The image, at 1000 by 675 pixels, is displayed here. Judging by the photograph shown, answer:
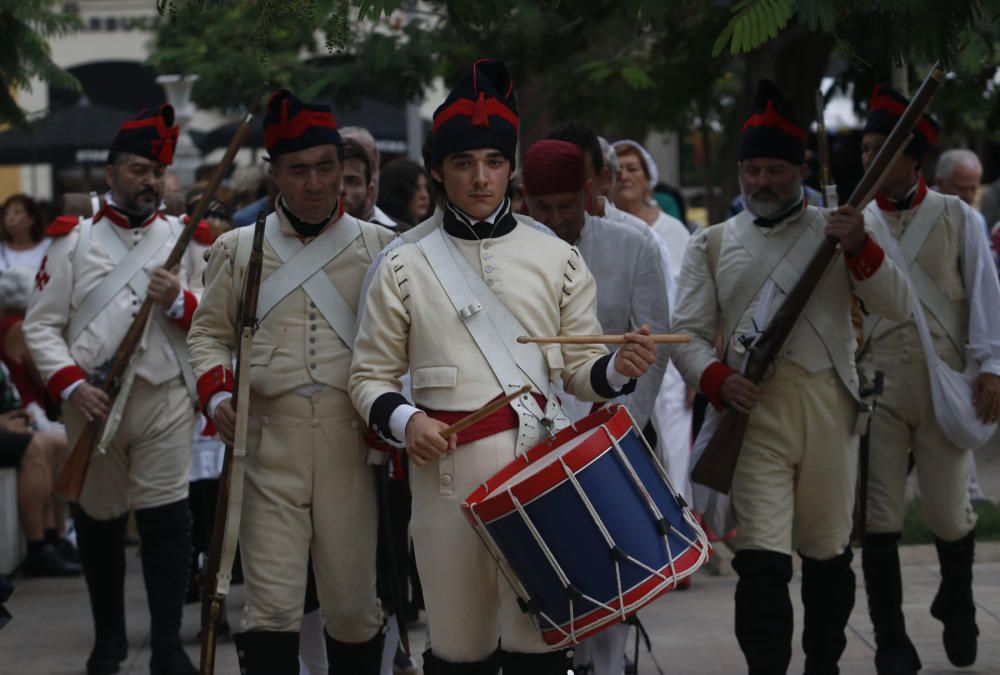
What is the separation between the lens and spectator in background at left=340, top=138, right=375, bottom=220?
23.0 feet

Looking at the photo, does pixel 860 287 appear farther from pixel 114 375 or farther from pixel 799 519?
pixel 114 375

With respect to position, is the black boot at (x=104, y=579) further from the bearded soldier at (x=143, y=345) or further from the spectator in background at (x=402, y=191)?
the spectator in background at (x=402, y=191)

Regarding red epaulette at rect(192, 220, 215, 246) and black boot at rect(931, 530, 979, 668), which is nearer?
black boot at rect(931, 530, 979, 668)

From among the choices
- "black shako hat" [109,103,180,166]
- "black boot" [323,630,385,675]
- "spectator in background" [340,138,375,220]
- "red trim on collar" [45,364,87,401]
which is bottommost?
"black boot" [323,630,385,675]

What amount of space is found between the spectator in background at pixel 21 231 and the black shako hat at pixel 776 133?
785cm

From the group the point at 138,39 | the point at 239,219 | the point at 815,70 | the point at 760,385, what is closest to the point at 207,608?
the point at 760,385

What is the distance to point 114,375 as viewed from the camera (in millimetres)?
6852

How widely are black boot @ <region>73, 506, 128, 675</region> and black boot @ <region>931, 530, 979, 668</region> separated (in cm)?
337

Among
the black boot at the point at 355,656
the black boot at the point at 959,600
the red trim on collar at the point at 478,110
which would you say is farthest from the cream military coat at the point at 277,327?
the black boot at the point at 959,600

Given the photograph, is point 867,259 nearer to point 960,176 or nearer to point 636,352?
point 636,352

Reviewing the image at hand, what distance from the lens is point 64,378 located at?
6855mm

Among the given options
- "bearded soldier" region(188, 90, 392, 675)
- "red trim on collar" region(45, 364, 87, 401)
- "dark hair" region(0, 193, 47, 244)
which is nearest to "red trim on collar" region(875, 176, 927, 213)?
"bearded soldier" region(188, 90, 392, 675)

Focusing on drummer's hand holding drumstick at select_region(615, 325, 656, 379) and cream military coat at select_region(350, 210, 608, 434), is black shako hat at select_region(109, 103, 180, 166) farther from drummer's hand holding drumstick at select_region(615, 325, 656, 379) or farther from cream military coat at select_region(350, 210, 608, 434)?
drummer's hand holding drumstick at select_region(615, 325, 656, 379)

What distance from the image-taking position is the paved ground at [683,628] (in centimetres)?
732
